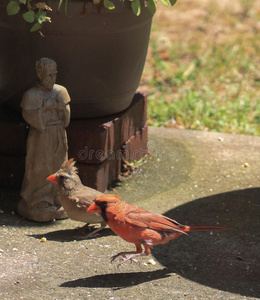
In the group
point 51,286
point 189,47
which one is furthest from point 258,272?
point 189,47

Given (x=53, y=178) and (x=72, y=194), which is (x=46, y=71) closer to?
(x=53, y=178)

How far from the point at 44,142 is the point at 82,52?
0.70m

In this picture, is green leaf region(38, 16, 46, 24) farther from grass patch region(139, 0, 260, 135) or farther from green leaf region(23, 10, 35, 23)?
grass patch region(139, 0, 260, 135)

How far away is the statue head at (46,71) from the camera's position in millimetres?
4199

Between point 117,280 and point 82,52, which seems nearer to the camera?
point 117,280

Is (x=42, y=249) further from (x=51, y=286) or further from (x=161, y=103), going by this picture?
(x=161, y=103)

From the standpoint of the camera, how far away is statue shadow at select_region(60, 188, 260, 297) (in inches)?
148

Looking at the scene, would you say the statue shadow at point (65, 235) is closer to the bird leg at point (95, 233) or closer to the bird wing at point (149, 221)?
the bird leg at point (95, 233)

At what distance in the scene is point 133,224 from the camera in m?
3.76

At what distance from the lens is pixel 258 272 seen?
12.9 feet

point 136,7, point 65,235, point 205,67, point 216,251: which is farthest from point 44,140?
point 205,67

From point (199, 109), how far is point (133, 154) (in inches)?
71.3

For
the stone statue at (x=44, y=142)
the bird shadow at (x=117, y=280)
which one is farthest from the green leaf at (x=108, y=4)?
the bird shadow at (x=117, y=280)

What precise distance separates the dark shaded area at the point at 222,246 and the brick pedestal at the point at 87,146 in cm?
63
